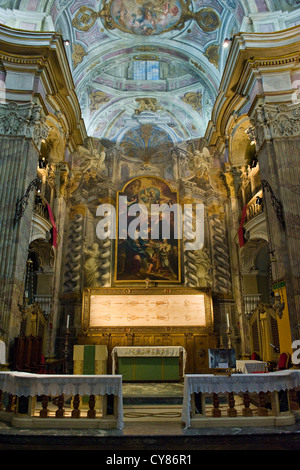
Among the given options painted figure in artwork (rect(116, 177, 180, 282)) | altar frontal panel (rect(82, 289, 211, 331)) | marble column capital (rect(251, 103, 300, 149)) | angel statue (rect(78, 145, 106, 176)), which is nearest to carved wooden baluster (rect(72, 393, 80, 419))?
altar frontal panel (rect(82, 289, 211, 331))

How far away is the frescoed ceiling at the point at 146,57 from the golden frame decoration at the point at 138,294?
22.6 ft

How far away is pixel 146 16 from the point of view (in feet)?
43.8

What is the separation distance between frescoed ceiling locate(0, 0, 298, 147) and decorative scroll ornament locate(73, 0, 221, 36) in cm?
3

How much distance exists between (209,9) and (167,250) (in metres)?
8.78

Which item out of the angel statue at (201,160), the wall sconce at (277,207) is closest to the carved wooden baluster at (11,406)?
the wall sconce at (277,207)

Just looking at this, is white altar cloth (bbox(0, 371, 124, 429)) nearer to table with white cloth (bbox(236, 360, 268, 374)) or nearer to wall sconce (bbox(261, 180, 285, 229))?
table with white cloth (bbox(236, 360, 268, 374))

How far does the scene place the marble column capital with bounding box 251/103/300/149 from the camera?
8.97 m

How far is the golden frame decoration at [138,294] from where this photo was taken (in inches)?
463

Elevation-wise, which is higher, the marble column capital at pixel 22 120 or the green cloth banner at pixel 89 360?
the marble column capital at pixel 22 120

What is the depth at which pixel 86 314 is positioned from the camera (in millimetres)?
11898

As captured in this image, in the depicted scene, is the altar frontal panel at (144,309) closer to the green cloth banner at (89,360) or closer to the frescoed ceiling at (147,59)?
the green cloth banner at (89,360)

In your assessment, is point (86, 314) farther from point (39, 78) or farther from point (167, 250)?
point (39, 78)
